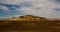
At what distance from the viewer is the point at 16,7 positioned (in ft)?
11.7

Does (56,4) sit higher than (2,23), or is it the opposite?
(56,4)

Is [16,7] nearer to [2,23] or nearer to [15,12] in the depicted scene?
[15,12]

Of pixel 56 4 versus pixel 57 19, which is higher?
pixel 56 4

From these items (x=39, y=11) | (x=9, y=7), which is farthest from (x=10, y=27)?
(x=39, y=11)

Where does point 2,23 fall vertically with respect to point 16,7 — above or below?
below

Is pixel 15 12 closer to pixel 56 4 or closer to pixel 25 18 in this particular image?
pixel 25 18

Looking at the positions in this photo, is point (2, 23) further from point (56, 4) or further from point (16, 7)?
point (56, 4)

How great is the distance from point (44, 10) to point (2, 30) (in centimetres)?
90

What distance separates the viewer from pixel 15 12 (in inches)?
140

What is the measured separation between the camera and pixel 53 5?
3.55 meters

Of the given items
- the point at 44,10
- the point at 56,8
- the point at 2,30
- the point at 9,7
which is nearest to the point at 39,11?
the point at 44,10

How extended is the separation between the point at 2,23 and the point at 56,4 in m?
1.10

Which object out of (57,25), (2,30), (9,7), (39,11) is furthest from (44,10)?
(2,30)

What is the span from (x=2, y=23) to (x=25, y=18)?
452mm
